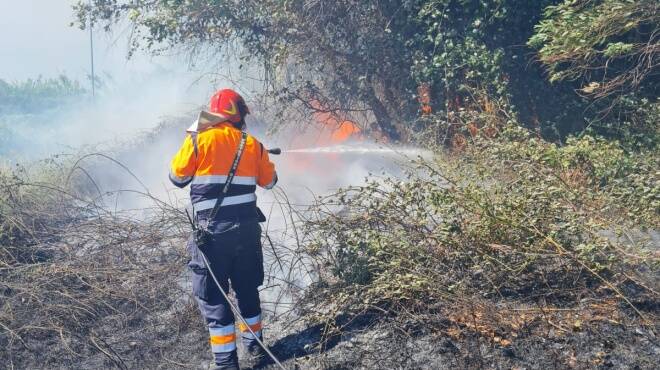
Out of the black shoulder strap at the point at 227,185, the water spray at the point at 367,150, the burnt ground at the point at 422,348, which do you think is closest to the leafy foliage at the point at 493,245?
the burnt ground at the point at 422,348

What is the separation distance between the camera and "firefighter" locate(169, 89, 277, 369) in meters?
4.51

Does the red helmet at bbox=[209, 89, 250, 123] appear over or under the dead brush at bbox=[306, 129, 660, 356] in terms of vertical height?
over

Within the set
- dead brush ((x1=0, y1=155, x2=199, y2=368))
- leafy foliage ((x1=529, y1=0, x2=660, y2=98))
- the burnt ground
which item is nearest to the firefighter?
the burnt ground

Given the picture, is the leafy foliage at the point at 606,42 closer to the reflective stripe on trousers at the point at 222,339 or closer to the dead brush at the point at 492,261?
the dead brush at the point at 492,261

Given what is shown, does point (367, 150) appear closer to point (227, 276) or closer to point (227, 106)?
point (227, 106)

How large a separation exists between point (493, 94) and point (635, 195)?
3545mm

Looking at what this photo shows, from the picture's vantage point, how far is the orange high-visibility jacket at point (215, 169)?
4512mm

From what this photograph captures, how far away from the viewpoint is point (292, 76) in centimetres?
1080

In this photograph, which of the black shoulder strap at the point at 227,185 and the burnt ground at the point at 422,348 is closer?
the burnt ground at the point at 422,348

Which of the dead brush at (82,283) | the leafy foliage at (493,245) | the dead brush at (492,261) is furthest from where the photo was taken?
the dead brush at (82,283)

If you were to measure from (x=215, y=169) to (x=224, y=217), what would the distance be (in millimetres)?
366

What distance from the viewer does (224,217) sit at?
4.57 meters

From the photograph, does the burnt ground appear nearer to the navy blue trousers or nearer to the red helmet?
the navy blue trousers

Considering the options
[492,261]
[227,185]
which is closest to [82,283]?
[227,185]
